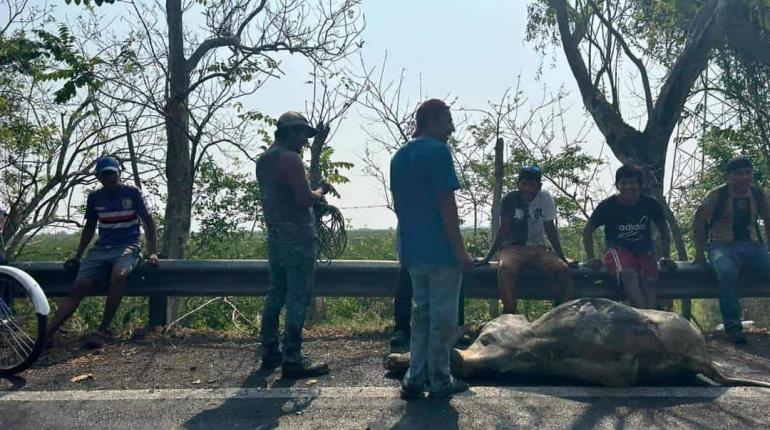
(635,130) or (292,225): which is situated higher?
(635,130)

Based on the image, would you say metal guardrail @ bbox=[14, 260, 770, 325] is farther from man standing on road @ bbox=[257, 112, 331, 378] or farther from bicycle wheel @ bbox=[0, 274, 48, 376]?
man standing on road @ bbox=[257, 112, 331, 378]

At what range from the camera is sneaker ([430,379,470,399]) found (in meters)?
4.21

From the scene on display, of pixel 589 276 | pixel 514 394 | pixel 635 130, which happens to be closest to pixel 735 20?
pixel 635 130

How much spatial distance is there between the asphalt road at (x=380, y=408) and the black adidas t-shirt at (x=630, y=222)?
83.2 inches

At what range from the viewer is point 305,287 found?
4941 mm

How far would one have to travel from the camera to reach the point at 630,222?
634 cm

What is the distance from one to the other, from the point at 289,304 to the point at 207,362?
889 millimetres

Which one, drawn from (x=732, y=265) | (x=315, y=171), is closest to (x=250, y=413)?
(x=315, y=171)

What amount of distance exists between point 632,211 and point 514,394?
108 inches

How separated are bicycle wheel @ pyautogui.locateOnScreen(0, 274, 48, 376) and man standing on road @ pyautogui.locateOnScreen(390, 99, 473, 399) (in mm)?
2550

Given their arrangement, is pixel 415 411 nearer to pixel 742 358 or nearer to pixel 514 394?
pixel 514 394

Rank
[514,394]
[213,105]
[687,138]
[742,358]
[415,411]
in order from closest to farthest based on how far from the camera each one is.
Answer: [415,411] < [514,394] < [742,358] < [213,105] < [687,138]

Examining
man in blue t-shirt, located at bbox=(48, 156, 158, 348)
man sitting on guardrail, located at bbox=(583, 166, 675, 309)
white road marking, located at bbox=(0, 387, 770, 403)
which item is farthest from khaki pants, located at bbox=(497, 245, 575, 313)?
man in blue t-shirt, located at bbox=(48, 156, 158, 348)

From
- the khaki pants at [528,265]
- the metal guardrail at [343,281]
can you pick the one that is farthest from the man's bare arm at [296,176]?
the khaki pants at [528,265]
